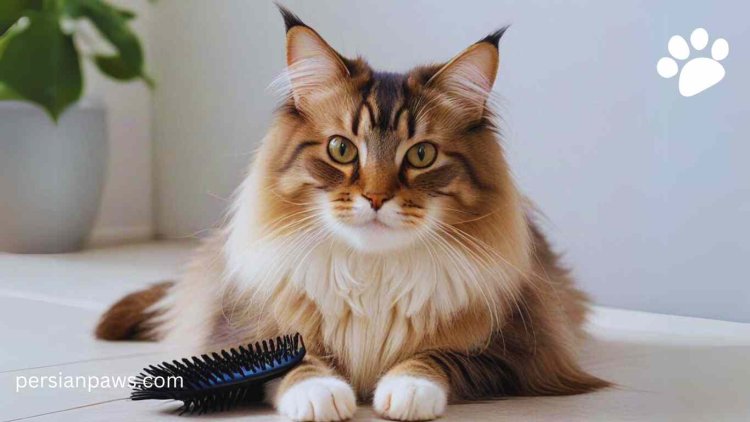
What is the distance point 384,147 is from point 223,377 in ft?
1.22

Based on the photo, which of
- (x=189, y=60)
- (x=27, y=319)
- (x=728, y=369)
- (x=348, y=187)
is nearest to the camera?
(x=348, y=187)

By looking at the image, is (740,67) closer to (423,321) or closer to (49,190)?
(423,321)

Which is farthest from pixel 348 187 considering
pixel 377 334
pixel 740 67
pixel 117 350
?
pixel 740 67

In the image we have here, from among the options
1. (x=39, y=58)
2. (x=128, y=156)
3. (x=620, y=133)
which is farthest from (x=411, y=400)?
(x=128, y=156)

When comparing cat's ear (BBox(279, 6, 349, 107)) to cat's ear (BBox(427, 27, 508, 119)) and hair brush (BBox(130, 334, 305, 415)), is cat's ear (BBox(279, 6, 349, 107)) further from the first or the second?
hair brush (BBox(130, 334, 305, 415))

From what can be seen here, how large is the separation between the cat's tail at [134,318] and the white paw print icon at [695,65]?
1346mm

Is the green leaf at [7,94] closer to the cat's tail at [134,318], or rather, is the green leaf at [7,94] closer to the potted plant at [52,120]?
the potted plant at [52,120]

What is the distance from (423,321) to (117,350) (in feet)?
2.35

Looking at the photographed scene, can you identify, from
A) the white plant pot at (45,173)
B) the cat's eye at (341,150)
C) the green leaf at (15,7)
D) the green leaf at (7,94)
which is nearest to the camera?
the cat's eye at (341,150)

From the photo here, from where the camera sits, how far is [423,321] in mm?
1401

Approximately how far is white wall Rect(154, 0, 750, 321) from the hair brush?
985 mm

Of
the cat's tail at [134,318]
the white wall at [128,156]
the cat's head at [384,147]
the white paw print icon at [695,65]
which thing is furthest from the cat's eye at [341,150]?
the white wall at [128,156]

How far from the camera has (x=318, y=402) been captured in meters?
1.23

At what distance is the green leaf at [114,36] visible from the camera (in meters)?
3.12
